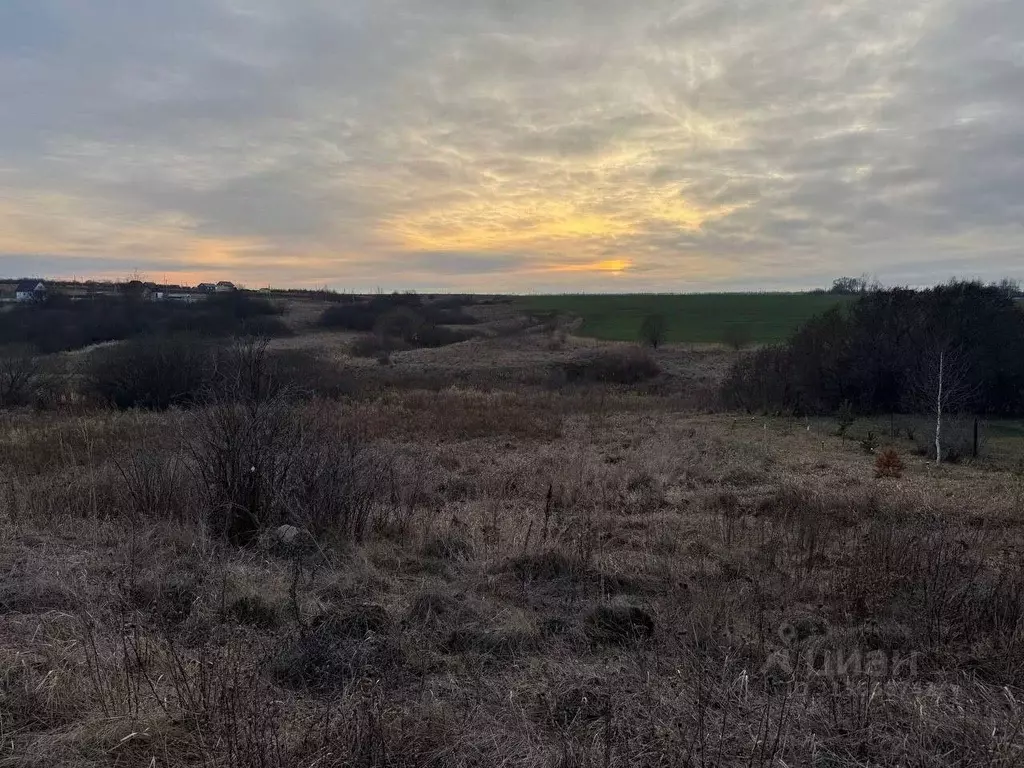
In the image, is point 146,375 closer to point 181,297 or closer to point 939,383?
point 939,383

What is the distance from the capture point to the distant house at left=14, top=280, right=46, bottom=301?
58.3 metres

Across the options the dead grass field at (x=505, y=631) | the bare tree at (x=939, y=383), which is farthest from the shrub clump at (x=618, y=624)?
the bare tree at (x=939, y=383)

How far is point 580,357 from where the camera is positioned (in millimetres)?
41875

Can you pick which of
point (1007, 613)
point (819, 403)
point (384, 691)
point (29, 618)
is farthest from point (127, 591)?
point (819, 403)

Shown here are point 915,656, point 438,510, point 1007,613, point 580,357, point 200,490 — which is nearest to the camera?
point 915,656

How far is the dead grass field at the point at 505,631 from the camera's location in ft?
9.53

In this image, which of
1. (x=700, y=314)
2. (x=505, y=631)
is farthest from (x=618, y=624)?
(x=700, y=314)

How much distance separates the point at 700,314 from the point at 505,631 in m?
75.5

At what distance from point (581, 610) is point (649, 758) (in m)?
→ 1.93

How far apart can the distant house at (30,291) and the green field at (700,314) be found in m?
47.7

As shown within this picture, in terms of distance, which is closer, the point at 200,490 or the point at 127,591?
the point at 127,591

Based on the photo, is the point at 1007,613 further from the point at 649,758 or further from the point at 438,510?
the point at 438,510

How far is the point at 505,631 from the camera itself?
167 inches

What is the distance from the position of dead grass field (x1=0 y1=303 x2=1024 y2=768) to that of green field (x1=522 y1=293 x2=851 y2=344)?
46113mm
